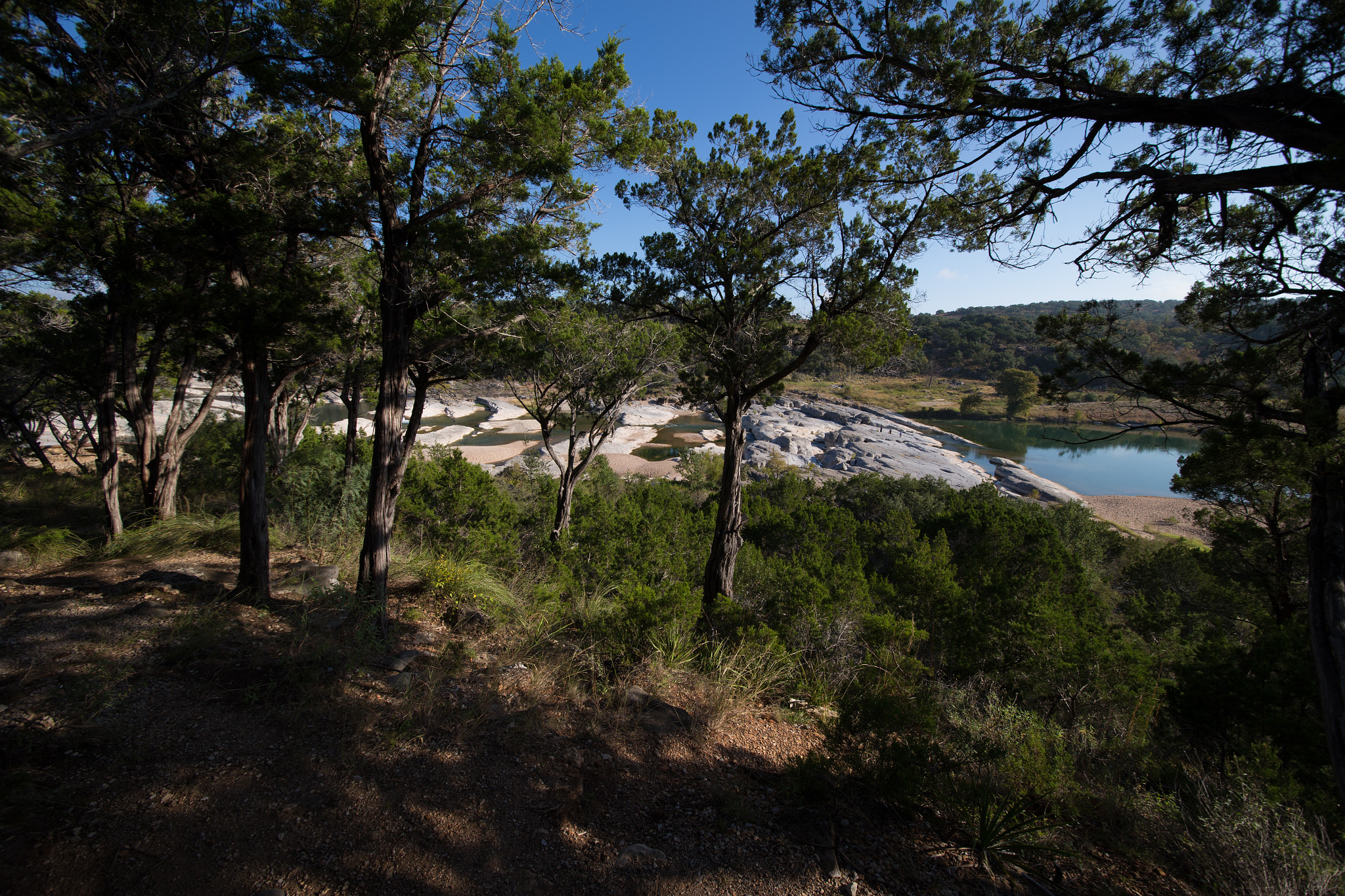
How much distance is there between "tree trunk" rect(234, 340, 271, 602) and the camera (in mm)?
4527

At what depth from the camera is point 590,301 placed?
711cm

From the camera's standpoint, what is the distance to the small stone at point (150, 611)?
4059 mm

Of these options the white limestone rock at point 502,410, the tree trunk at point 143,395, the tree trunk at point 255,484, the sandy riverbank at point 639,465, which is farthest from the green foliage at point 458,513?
the white limestone rock at point 502,410

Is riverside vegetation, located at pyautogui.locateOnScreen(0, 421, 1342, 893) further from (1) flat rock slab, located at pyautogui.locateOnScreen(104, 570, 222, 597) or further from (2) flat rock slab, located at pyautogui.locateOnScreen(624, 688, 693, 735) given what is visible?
(1) flat rock slab, located at pyautogui.locateOnScreen(104, 570, 222, 597)

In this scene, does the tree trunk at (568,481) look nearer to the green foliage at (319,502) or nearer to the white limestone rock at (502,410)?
the green foliage at (319,502)

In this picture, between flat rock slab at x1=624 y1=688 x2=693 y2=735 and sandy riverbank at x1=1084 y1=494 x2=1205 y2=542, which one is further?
sandy riverbank at x1=1084 y1=494 x2=1205 y2=542

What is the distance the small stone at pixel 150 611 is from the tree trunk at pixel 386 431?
1.42 metres

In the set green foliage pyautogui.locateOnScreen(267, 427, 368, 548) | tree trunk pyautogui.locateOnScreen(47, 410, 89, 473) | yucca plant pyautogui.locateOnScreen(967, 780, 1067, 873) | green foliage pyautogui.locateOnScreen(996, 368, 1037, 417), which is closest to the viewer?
yucca plant pyautogui.locateOnScreen(967, 780, 1067, 873)

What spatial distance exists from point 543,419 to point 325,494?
402cm

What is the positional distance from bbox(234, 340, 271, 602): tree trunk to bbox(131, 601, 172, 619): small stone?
51 cm

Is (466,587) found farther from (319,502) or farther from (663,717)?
(319,502)

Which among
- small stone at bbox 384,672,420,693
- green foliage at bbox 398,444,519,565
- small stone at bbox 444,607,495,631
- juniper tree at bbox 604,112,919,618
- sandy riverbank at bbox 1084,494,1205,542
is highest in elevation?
juniper tree at bbox 604,112,919,618

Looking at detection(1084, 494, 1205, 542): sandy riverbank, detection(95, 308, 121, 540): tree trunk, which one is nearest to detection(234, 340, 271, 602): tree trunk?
detection(95, 308, 121, 540): tree trunk

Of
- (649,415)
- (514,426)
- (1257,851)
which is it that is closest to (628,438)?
(649,415)
